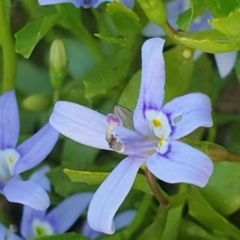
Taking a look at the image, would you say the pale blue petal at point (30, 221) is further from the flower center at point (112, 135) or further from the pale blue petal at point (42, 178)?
the flower center at point (112, 135)

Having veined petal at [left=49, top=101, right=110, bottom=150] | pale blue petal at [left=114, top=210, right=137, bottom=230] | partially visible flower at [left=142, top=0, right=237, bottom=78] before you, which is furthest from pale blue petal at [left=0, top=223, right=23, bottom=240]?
partially visible flower at [left=142, top=0, right=237, bottom=78]

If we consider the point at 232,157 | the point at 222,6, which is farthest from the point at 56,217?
the point at 222,6

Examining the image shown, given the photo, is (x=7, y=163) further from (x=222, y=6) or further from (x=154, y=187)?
(x=222, y=6)

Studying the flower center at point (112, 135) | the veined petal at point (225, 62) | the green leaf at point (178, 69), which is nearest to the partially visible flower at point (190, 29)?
the veined petal at point (225, 62)

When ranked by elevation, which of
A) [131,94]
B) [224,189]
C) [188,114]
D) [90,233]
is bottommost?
[90,233]

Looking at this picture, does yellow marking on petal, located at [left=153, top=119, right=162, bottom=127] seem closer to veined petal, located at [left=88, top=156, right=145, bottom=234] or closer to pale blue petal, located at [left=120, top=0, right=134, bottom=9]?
veined petal, located at [left=88, top=156, right=145, bottom=234]

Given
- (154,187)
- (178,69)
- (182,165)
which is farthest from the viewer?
(178,69)

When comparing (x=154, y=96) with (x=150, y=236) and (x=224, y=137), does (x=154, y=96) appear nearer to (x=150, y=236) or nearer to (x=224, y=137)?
(x=150, y=236)
